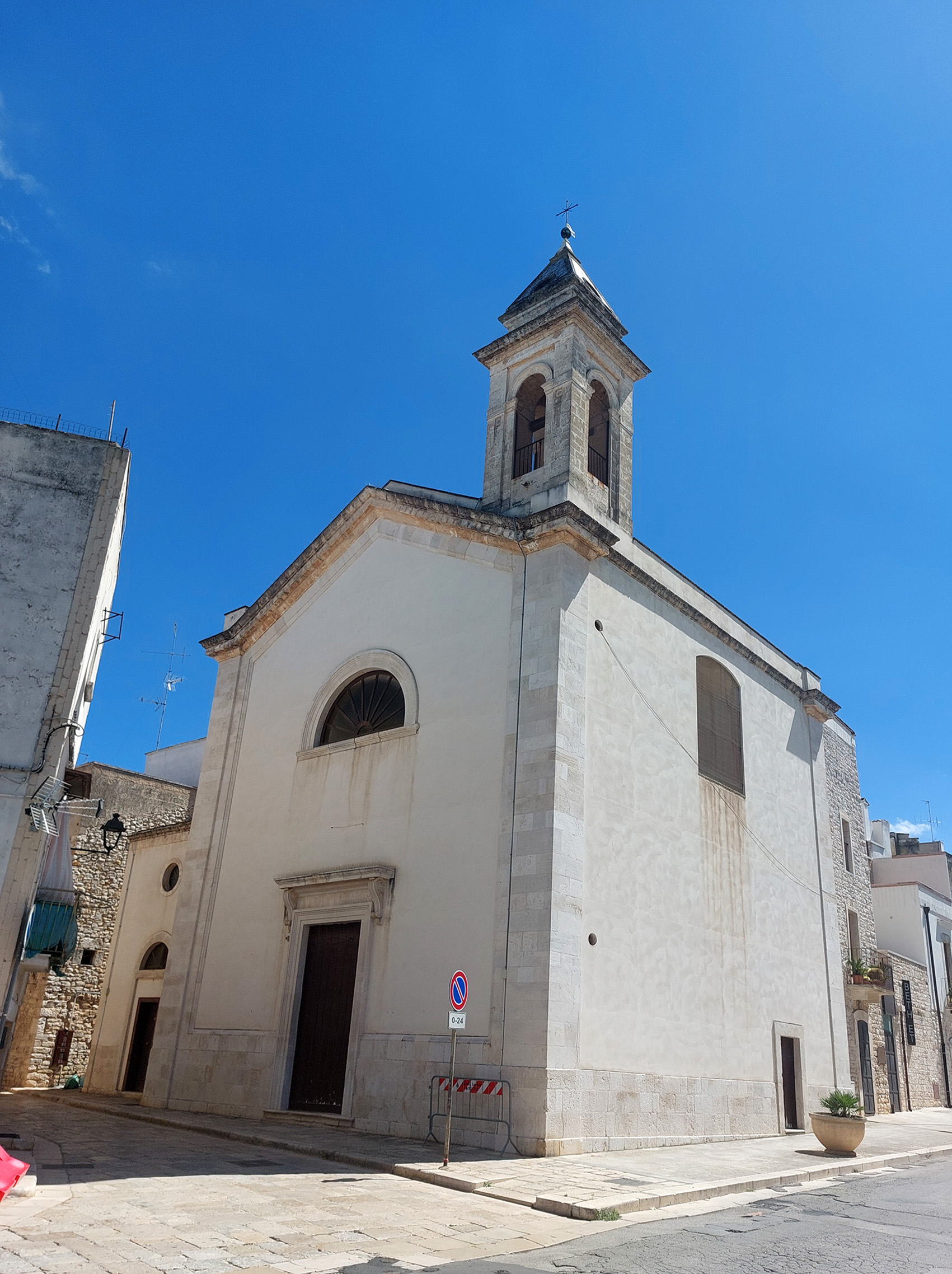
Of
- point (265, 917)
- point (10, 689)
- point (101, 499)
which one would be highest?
point (101, 499)

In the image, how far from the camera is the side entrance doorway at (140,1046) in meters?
20.3

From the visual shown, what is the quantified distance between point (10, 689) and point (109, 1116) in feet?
24.5

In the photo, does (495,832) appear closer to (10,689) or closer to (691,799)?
(691,799)

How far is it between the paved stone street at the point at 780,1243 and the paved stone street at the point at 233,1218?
45cm

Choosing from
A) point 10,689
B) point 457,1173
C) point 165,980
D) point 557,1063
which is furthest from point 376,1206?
point 165,980

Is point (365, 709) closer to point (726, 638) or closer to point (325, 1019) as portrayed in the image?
point (325, 1019)

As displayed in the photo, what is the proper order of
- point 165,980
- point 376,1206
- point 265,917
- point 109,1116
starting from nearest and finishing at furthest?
point 376,1206 → point 109,1116 → point 265,917 → point 165,980

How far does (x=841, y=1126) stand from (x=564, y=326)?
13271 mm

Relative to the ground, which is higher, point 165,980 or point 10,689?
point 10,689

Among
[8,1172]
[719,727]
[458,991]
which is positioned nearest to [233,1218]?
[8,1172]

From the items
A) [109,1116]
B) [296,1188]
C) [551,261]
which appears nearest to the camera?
[296,1188]

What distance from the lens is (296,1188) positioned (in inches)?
338

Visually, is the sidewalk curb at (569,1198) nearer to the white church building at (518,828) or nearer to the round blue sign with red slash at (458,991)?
the round blue sign with red slash at (458,991)

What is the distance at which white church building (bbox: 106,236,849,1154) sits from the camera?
1298cm
